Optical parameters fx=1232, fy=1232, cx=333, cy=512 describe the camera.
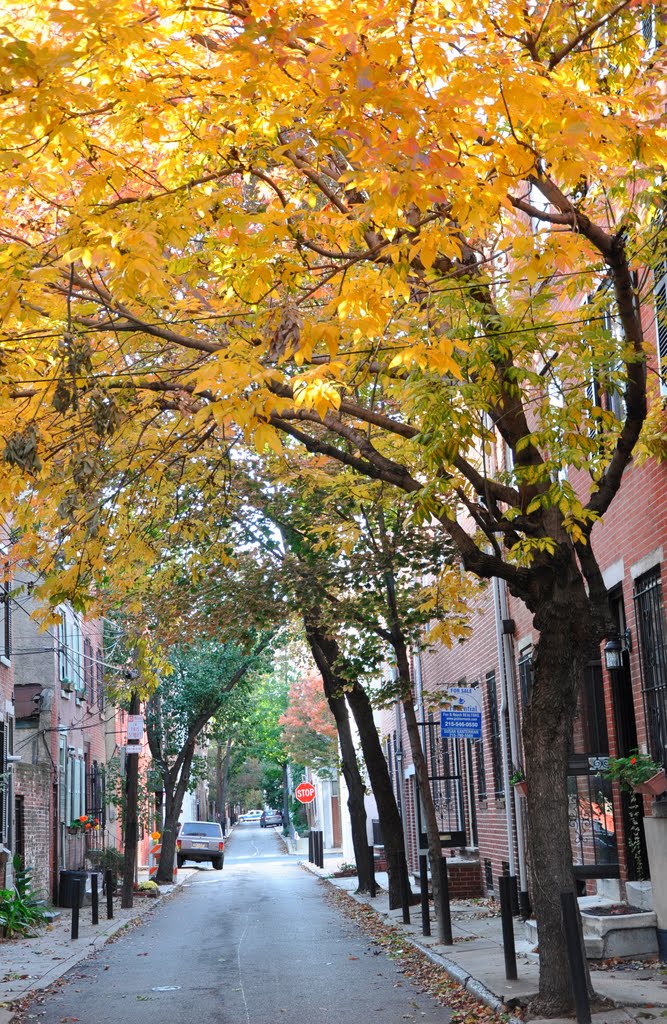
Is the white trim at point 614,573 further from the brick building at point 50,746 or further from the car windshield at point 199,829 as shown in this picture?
the car windshield at point 199,829

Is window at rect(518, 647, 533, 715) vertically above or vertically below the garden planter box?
above

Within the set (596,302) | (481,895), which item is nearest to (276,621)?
(481,895)

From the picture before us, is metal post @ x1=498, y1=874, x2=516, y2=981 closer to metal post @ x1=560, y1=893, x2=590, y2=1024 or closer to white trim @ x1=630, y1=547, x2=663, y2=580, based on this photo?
metal post @ x1=560, y1=893, x2=590, y2=1024

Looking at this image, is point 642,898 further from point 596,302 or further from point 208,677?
point 208,677

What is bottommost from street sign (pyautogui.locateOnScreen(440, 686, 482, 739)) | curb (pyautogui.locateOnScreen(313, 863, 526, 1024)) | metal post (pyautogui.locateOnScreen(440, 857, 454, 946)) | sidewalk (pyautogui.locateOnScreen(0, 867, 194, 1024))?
sidewalk (pyautogui.locateOnScreen(0, 867, 194, 1024))

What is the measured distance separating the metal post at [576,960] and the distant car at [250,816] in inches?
6671

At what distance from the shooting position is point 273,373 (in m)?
7.67

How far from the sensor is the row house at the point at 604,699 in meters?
12.1

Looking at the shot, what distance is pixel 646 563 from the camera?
12.3 metres

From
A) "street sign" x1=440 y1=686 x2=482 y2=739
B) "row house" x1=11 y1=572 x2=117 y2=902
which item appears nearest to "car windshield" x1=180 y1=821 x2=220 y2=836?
"row house" x1=11 y1=572 x2=117 y2=902

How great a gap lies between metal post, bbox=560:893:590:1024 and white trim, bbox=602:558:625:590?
16.4 feet

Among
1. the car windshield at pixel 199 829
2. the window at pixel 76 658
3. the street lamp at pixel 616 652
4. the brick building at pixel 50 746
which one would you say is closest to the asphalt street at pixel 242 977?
the brick building at pixel 50 746

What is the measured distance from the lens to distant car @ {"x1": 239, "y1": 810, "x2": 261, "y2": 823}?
177625mm

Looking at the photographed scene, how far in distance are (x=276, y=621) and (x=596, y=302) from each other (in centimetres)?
1057
